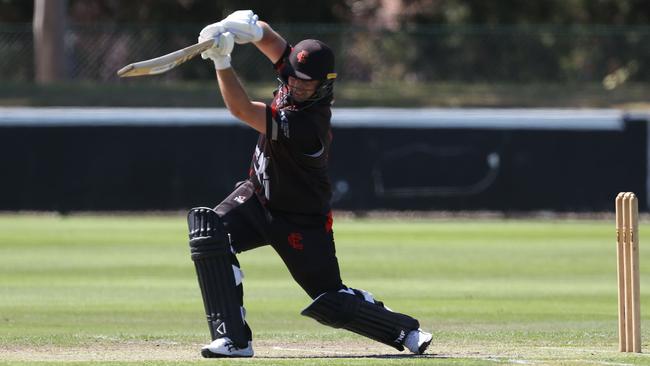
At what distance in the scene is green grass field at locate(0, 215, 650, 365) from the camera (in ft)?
27.3

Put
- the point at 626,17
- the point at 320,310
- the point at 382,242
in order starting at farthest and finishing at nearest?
the point at 626,17, the point at 382,242, the point at 320,310

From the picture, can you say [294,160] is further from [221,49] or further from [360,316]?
[360,316]

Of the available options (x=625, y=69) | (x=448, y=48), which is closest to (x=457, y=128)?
(x=448, y=48)

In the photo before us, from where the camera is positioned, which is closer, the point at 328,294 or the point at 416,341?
the point at 328,294

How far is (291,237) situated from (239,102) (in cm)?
96

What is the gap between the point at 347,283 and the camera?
42.6ft

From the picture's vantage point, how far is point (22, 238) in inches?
701

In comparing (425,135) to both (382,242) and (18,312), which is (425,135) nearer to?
(382,242)

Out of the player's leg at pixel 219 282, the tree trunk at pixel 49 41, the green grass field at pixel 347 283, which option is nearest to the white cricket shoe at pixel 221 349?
the player's leg at pixel 219 282

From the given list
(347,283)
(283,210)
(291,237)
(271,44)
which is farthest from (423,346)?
(347,283)

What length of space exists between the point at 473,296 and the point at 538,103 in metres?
14.4

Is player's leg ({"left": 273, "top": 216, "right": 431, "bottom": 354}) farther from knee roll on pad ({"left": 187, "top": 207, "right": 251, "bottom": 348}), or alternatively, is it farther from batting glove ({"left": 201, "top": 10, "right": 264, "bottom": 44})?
batting glove ({"left": 201, "top": 10, "right": 264, "bottom": 44})

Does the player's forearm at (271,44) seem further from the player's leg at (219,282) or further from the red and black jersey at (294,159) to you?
the player's leg at (219,282)

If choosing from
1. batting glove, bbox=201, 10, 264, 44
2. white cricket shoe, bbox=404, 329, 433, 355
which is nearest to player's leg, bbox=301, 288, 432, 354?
white cricket shoe, bbox=404, 329, 433, 355
